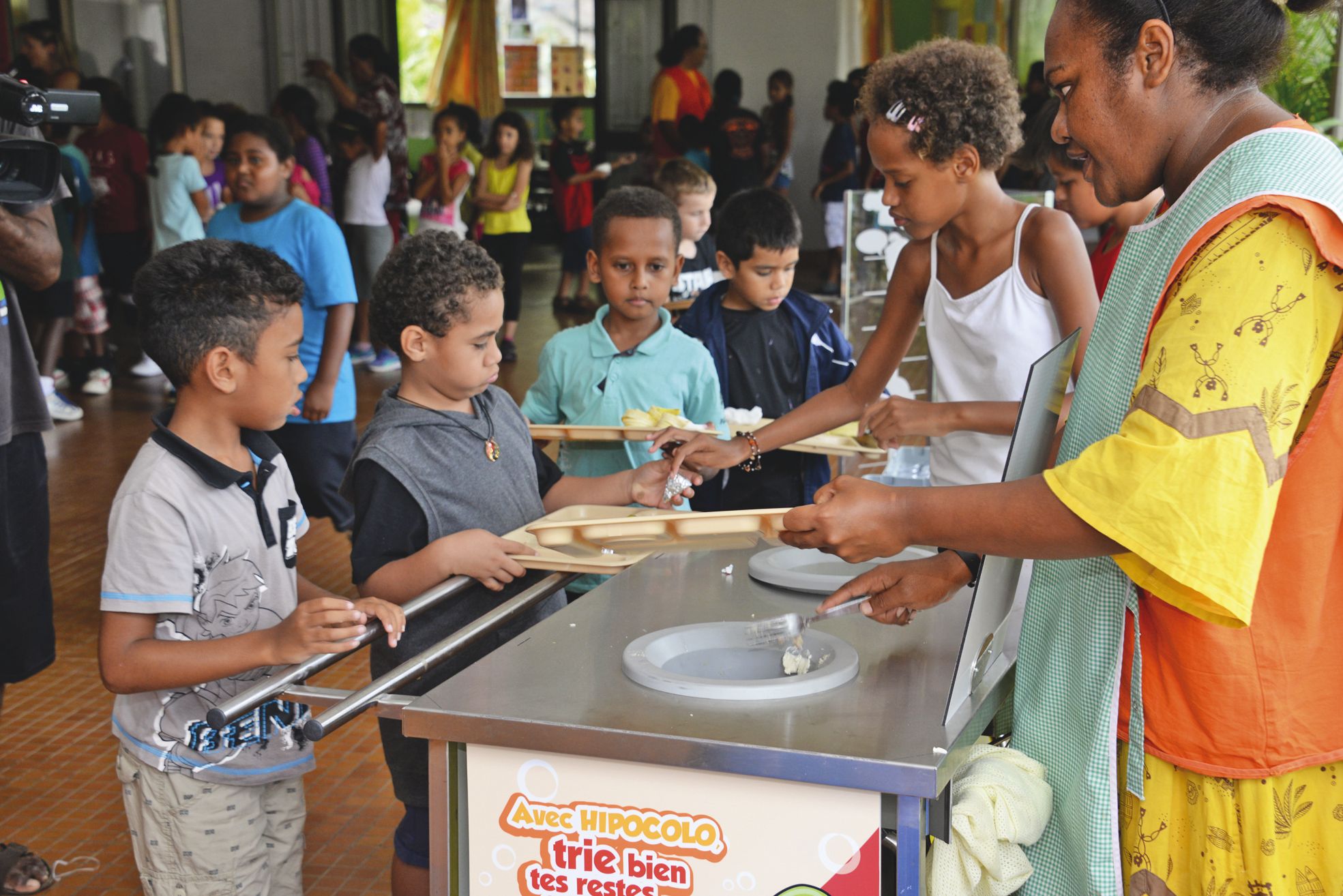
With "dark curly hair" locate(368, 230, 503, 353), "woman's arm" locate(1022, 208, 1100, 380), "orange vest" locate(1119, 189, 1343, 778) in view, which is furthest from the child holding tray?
"orange vest" locate(1119, 189, 1343, 778)

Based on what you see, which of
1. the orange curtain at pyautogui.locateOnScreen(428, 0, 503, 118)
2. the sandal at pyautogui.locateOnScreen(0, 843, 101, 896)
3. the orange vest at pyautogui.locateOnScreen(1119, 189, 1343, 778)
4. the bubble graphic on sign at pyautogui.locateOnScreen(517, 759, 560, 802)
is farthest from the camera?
the orange curtain at pyautogui.locateOnScreen(428, 0, 503, 118)

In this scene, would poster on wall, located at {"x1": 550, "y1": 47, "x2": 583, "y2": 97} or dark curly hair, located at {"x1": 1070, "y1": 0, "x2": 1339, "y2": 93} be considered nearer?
dark curly hair, located at {"x1": 1070, "y1": 0, "x2": 1339, "y2": 93}

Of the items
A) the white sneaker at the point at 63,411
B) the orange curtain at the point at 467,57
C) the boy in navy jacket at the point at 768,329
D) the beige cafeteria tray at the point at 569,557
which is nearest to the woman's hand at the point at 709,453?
the beige cafeteria tray at the point at 569,557

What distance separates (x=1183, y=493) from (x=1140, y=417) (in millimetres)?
78

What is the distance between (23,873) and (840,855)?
6.54ft

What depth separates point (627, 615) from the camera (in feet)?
5.06

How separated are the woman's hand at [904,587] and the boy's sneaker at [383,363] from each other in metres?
6.63

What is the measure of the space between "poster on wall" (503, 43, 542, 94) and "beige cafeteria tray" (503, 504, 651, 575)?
472 inches

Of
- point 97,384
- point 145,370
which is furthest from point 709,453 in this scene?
point 145,370

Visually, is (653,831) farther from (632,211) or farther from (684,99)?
(684,99)

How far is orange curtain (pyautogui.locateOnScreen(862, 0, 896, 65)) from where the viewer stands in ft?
41.4

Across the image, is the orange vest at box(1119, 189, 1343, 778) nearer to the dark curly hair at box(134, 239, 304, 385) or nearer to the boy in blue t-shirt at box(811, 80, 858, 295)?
the dark curly hair at box(134, 239, 304, 385)

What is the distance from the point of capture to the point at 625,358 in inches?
110

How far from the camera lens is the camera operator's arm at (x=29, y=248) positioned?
7.43 feet
